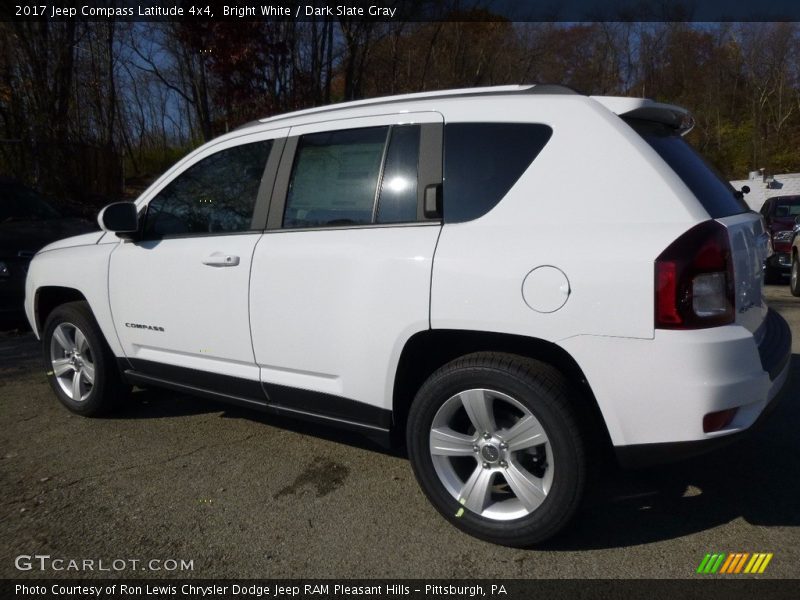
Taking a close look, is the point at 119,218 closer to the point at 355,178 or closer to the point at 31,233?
the point at 355,178

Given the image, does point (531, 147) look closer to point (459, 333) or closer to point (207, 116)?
point (459, 333)

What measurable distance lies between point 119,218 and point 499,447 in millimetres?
2608

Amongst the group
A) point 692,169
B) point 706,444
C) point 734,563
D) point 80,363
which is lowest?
point 734,563

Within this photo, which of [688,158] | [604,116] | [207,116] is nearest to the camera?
[604,116]

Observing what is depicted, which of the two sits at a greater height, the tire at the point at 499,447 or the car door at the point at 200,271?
the car door at the point at 200,271

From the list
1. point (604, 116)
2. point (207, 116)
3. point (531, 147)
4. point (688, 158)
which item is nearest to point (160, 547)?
point (531, 147)

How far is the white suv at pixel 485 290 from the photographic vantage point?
2.57 metres

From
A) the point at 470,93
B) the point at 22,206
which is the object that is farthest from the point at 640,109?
the point at 22,206

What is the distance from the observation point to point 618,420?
2641 millimetres

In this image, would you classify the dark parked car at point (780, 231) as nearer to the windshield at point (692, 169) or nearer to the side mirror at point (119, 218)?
the windshield at point (692, 169)

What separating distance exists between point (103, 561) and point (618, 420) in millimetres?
2210

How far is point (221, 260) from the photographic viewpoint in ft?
12.0

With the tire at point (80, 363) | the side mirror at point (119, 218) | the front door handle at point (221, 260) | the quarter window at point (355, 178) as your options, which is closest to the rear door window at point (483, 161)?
the quarter window at point (355, 178)

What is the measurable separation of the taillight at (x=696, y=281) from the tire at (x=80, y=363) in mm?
3462
